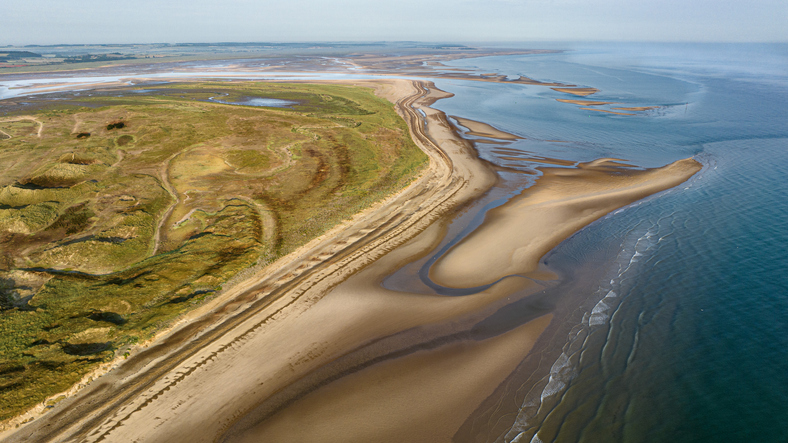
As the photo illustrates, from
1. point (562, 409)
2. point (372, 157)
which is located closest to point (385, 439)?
point (562, 409)

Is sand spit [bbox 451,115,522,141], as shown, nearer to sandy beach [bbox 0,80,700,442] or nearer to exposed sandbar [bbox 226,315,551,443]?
sandy beach [bbox 0,80,700,442]

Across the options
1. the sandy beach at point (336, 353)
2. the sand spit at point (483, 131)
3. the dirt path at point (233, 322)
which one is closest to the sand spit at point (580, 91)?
the sand spit at point (483, 131)

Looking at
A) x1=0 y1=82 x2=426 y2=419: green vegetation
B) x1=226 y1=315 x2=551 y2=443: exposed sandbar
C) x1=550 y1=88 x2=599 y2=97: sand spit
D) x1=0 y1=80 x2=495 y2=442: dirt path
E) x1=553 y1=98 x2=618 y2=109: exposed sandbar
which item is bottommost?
x1=226 y1=315 x2=551 y2=443: exposed sandbar

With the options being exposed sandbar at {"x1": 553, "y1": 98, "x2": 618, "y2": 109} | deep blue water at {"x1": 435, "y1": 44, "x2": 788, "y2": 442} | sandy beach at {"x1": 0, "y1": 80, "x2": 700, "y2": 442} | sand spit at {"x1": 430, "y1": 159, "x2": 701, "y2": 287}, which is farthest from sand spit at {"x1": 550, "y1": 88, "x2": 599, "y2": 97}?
sandy beach at {"x1": 0, "y1": 80, "x2": 700, "y2": 442}

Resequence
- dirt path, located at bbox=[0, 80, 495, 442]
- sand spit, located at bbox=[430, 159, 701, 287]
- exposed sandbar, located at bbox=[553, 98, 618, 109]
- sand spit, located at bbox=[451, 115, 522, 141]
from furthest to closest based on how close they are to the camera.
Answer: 1. exposed sandbar, located at bbox=[553, 98, 618, 109]
2. sand spit, located at bbox=[451, 115, 522, 141]
3. sand spit, located at bbox=[430, 159, 701, 287]
4. dirt path, located at bbox=[0, 80, 495, 442]

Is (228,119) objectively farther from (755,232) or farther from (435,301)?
(755,232)

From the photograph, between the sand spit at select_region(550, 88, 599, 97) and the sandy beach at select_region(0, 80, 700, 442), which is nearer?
the sandy beach at select_region(0, 80, 700, 442)

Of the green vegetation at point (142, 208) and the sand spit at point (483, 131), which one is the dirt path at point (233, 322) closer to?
the green vegetation at point (142, 208)
